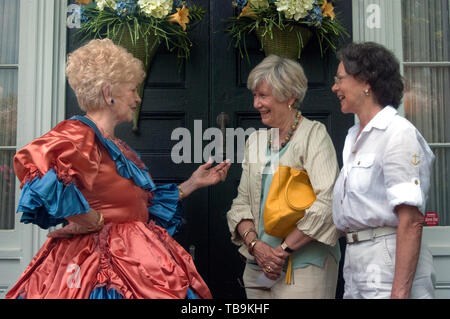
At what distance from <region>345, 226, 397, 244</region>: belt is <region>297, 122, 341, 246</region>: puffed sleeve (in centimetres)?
29

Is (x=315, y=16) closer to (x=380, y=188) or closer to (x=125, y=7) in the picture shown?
(x=125, y=7)

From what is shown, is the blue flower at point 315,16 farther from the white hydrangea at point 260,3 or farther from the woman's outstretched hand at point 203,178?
the woman's outstretched hand at point 203,178

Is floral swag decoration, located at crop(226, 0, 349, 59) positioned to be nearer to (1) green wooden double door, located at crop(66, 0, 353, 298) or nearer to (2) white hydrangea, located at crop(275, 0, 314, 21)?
(2) white hydrangea, located at crop(275, 0, 314, 21)

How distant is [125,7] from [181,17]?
347 mm

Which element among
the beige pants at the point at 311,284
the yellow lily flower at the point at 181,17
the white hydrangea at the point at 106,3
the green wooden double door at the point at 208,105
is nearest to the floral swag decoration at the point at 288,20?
the green wooden double door at the point at 208,105

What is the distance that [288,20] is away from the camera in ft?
11.0

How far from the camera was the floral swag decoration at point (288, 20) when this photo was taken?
330cm

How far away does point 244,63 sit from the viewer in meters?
3.77

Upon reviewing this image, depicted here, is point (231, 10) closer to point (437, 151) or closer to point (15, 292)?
point (437, 151)

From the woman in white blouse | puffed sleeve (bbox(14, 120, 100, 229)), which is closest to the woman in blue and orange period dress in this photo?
puffed sleeve (bbox(14, 120, 100, 229))

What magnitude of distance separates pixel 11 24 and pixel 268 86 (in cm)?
191

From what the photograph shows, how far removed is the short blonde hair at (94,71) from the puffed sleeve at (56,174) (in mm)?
234

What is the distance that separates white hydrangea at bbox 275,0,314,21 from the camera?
3.27m

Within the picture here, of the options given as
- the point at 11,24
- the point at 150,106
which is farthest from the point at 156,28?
the point at 11,24
